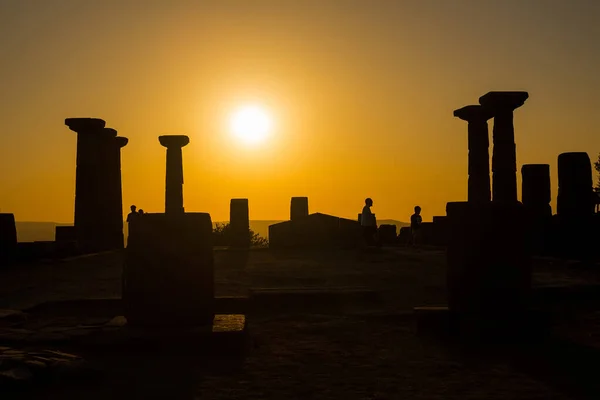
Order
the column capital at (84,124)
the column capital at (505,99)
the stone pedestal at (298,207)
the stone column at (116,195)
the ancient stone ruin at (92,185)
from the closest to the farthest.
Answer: the column capital at (505,99), the column capital at (84,124), the ancient stone ruin at (92,185), the stone column at (116,195), the stone pedestal at (298,207)

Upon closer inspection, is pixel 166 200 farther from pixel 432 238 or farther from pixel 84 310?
pixel 84 310

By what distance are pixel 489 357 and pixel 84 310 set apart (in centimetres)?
582

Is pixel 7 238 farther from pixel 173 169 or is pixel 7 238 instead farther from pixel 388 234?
pixel 388 234

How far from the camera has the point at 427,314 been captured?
832 cm

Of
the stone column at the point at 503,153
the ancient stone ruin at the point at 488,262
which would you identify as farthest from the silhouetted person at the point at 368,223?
the ancient stone ruin at the point at 488,262

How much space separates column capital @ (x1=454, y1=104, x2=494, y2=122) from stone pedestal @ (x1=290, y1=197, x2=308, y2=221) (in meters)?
7.92

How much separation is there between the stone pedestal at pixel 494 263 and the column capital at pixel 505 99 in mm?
15006

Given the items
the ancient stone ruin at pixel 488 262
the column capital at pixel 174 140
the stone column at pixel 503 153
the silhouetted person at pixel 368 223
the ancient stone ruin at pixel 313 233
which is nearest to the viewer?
the ancient stone ruin at pixel 488 262

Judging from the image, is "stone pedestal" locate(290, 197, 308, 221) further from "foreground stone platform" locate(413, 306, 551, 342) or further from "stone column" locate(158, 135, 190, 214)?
"foreground stone platform" locate(413, 306, 551, 342)

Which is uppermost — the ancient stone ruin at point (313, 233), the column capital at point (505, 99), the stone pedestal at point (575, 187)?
the column capital at point (505, 99)

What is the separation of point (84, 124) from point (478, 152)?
13.1 metres

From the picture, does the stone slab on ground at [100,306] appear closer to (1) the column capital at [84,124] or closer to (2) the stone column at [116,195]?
(1) the column capital at [84,124]

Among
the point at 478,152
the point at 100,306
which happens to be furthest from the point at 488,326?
the point at 478,152

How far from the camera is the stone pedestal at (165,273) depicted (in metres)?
7.70
